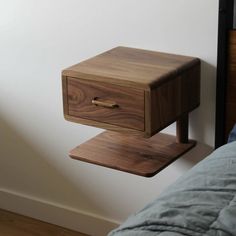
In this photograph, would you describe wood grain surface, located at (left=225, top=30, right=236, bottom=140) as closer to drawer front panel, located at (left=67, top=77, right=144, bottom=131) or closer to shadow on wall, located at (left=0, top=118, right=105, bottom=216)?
drawer front panel, located at (left=67, top=77, right=144, bottom=131)

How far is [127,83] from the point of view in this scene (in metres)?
1.73

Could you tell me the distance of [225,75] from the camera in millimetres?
1897

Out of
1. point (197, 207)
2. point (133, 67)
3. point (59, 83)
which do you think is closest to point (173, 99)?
point (133, 67)

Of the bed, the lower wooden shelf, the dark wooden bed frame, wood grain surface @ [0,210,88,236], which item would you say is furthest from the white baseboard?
the bed

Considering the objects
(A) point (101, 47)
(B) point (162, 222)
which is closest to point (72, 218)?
(A) point (101, 47)

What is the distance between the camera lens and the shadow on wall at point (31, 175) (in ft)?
8.11

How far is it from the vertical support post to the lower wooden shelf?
0.6 inches

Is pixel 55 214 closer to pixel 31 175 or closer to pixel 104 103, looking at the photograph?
pixel 31 175

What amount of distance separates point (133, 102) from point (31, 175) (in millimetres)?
961

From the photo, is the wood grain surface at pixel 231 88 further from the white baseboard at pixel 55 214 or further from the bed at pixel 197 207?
the white baseboard at pixel 55 214

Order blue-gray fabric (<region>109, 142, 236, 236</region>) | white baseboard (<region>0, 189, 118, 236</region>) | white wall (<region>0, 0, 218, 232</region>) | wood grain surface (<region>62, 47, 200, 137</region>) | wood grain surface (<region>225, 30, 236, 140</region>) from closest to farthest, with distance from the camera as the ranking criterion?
blue-gray fabric (<region>109, 142, 236, 236</region>), wood grain surface (<region>62, 47, 200, 137</region>), wood grain surface (<region>225, 30, 236, 140</region>), white wall (<region>0, 0, 218, 232</region>), white baseboard (<region>0, 189, 118, 236</region>)

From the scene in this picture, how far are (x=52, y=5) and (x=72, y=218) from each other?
0.88m

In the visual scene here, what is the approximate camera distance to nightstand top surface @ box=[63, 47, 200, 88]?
1744 millimetres

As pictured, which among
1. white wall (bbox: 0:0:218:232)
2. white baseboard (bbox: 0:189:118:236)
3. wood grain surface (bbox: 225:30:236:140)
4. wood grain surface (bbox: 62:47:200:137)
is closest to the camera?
wood grain surface (bbox: 62:47:200:137)
